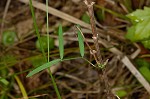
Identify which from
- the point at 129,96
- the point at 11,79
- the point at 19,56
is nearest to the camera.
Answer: the point at 129,96

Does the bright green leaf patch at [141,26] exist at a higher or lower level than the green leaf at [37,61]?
higher

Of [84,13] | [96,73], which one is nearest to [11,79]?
[96,73]

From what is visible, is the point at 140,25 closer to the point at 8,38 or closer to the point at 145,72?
the point at 145,72

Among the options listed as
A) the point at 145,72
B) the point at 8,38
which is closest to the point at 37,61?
the point at 8,38

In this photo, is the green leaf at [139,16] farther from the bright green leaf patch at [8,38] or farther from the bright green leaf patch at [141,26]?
the bright green leaf patch at [8,38]

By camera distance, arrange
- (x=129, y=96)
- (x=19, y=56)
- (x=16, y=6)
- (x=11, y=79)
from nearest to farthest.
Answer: (x=129, y=96) < (x=11, y=79) < (x=19, y=56) < (x=16, y=6)

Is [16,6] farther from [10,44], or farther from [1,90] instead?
[1,90]

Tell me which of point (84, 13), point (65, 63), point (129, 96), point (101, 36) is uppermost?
point (84, 13)

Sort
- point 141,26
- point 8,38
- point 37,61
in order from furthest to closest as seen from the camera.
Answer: point 8,38
point 37,61
point 141,26

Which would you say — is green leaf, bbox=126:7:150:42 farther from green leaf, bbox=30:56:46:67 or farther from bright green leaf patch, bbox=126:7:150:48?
green leaf, bbox=30:56:46:67

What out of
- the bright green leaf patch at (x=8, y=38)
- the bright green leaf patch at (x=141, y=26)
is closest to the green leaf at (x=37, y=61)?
the bright green leaf patch at (x=8, y=38)

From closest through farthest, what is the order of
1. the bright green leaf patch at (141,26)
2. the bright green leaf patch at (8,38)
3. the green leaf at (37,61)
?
the bright green leaf patch at (141,26) < the green leaf at (37,61) < the bright green leaf patch at (8,38)
